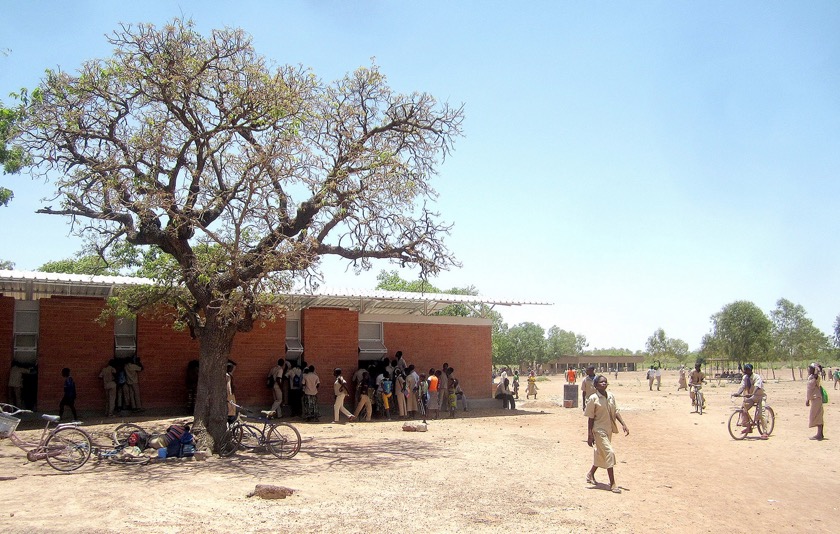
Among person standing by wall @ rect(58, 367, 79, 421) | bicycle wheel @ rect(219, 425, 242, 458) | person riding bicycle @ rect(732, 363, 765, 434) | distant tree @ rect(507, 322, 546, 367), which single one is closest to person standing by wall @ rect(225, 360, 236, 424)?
bicycle wheel @ rect(219, 425, 242, 458)

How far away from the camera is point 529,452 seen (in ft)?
46.9

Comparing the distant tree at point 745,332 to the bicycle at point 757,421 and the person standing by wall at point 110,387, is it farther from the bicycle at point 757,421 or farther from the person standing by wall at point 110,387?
the person standing by wall at point 110,387

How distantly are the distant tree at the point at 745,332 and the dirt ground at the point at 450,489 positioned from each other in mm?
44346

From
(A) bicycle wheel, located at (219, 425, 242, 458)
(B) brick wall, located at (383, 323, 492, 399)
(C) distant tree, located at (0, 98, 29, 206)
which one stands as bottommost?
(A) bicycle wheel, located at (219, 425, 242, 458)

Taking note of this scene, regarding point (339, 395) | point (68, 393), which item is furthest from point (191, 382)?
point (339, 395)

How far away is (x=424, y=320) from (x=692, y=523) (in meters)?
15.7

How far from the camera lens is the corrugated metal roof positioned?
1692 cm

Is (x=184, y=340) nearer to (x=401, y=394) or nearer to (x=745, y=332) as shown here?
(x=401, y=394)

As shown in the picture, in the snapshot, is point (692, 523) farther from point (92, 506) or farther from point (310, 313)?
point (310, 313)

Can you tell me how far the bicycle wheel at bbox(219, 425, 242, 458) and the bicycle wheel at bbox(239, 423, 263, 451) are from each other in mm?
76

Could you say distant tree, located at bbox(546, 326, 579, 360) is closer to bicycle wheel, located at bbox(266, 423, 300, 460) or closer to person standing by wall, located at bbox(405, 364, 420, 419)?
person standing by wall, located at bbox(405, 364, 420, 419)

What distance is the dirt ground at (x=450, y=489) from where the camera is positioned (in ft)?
27.1

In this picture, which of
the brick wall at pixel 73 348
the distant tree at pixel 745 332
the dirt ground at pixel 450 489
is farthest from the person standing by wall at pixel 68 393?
the distant tree at pixel 745 332

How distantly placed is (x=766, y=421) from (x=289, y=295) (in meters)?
12.4
